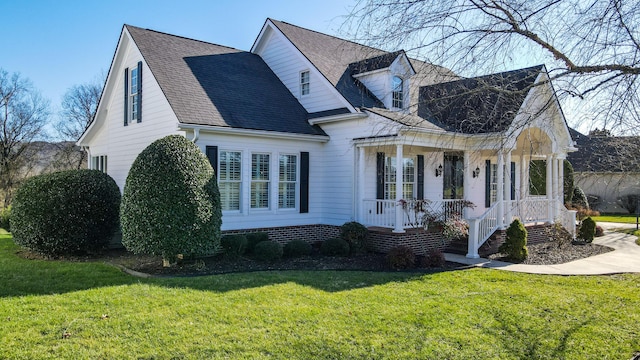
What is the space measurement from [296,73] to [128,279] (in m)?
9.38

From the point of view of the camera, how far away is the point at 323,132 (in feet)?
48.0

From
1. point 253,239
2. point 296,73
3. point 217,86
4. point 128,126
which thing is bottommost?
point 253,239

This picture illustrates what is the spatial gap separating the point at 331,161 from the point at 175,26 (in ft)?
34.0

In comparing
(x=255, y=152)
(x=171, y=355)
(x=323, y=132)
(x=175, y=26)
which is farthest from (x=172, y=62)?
(x=171, y=355)

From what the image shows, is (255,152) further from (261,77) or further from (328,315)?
(328,315)

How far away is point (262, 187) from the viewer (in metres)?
13.4

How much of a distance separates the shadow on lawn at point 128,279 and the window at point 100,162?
625 cm

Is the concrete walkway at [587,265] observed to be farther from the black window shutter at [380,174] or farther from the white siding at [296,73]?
the white siding at [296,73]

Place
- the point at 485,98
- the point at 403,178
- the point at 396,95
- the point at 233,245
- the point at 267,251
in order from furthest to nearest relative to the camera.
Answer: the point at 396,95 → the point at 403,178 → the point at 233,245 → the point at 267,251 → the point at 485,98

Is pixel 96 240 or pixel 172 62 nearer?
pixel 96 240

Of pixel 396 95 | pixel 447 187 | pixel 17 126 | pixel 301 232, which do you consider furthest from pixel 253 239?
pixel 17 126

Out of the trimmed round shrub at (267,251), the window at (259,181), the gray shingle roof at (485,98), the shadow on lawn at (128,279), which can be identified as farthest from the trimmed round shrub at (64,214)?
the gray shingle roof at (485,98)

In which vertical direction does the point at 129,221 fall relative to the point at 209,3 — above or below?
below

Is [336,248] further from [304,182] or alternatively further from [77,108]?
[77,108]
